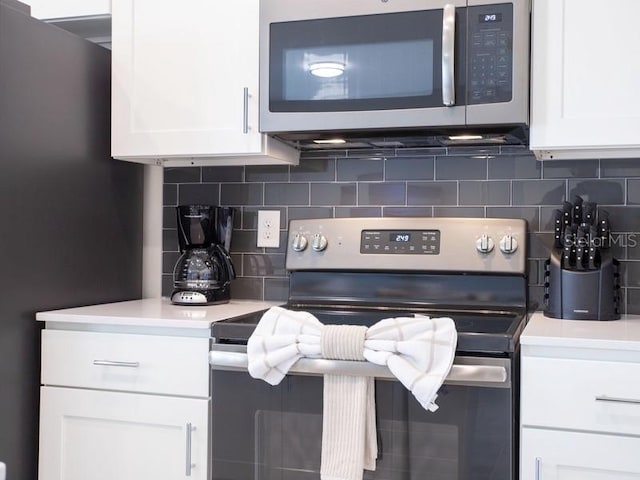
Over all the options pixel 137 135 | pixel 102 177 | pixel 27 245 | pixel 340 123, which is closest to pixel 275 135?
pixel 340 123

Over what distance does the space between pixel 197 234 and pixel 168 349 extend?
51cm

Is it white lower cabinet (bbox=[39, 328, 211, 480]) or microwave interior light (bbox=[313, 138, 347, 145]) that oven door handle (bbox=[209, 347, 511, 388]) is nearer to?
white lower cabinet (bbox=[39, 328, 211, 480])

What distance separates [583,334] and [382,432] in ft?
1.61

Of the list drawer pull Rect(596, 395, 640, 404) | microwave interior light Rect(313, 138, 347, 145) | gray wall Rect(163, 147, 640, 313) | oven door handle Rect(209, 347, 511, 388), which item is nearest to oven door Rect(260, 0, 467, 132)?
microwave interior light Rect(313, 138, 347, 145)

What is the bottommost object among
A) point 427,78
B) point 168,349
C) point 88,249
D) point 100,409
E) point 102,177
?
point 100,409

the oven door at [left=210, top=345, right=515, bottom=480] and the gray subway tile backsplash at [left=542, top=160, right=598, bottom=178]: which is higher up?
the gray subway tile backsplash at [left=542, top=160, right=598, bottom=178]

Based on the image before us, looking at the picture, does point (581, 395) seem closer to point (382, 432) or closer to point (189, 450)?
point (382, 432)

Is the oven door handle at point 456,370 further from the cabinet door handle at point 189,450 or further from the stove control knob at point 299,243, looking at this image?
the stove control knob at point 299,243

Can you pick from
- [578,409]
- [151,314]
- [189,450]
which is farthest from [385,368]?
[151,314]

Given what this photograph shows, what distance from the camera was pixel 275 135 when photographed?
201cm

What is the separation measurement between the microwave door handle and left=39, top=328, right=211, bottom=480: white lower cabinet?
840 mm

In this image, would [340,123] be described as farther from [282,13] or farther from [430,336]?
[430,336]

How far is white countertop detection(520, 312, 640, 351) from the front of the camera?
4.87 feet

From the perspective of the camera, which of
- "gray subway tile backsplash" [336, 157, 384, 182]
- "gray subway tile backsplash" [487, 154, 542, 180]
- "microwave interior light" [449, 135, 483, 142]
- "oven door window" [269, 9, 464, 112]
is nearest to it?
"oven door window" [269, 9, 464, 112]
